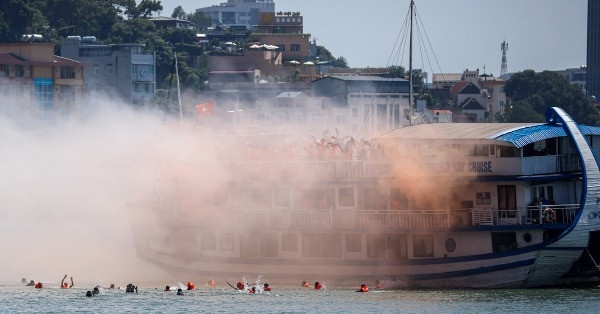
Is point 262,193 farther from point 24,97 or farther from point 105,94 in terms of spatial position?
point 105,94

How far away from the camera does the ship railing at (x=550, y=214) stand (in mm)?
57500

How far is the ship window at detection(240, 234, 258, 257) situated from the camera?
200 ft

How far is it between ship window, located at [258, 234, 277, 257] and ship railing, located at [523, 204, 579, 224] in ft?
30.2

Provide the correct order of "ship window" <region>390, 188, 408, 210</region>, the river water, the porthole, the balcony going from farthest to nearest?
"ship window" <region>390, 188, 408, 210</region> < the porthole < the balcony < the river water

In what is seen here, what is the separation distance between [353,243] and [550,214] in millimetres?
7111

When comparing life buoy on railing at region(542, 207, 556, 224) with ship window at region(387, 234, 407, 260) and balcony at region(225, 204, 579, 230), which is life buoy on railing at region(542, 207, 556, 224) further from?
ship window at region(387, 234, 407, 260)

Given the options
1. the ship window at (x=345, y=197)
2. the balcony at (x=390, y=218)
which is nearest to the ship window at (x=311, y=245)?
the balcony at (x=390, y=218)

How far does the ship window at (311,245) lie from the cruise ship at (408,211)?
0.05 metres

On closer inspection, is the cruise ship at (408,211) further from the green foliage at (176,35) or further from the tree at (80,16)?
the green foliage at (176,35)


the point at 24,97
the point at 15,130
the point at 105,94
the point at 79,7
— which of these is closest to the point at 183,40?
the point at 79,7

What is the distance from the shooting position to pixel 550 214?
57.7 meters

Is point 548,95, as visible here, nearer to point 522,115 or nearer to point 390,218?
point 522,115

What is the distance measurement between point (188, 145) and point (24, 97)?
54.3 metres

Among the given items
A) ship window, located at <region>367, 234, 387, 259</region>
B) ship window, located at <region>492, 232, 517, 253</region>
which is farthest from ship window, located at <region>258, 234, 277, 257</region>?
ship window, located at <region>492, 232, 517, 253</region>
